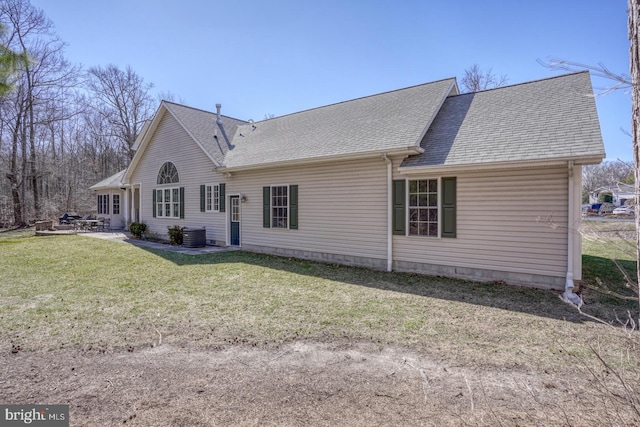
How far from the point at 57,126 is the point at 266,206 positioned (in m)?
28.0

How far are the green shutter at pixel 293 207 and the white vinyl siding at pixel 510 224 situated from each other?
4252mm

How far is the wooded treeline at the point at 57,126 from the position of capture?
22.2m

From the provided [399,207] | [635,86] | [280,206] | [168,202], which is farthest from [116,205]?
[635,86]

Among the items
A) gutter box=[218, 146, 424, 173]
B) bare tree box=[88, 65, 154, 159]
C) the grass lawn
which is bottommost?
the grass lawn

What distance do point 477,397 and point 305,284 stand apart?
4737mm

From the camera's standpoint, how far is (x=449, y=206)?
7.65m

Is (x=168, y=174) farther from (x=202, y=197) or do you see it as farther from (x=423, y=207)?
(x=423, y=207)

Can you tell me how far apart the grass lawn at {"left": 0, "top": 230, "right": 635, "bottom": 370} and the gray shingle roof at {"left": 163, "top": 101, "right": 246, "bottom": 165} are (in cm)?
579

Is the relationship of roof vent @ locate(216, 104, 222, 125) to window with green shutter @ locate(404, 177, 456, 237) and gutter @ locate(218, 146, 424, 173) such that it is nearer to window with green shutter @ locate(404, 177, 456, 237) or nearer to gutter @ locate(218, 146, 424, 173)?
gutter @ locate(218, 146, 424, 173)

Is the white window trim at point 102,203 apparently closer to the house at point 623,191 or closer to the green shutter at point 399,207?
the green shutter at point 399,207

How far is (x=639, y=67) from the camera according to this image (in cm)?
168

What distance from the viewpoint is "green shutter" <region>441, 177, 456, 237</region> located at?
7609 mm

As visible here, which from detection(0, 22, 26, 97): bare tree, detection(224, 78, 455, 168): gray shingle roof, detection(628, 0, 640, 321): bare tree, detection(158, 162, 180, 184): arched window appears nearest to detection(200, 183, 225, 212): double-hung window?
detection(224, 78, 455, 168): gray shingle roof

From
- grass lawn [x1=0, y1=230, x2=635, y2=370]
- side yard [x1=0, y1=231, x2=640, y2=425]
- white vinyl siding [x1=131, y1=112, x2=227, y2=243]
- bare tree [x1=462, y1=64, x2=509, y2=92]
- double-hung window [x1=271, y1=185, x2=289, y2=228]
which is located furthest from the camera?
bare tree [x1=462, y1=64, x2=509, y2=92]
